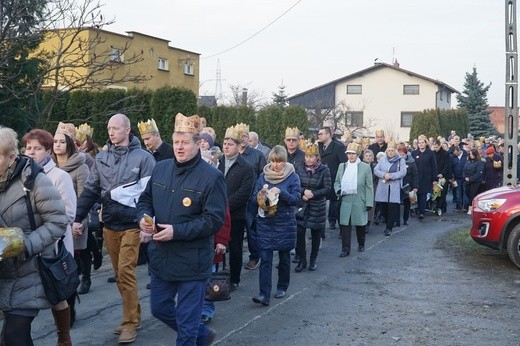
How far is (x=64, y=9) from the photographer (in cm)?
1383

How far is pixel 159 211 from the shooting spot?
547cm

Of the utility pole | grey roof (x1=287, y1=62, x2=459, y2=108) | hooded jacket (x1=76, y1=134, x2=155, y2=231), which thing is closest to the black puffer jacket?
hooded jacket (x1=76, y1=134, x2=155, y2=231)

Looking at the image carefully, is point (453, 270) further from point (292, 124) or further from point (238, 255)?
point (292, 124)

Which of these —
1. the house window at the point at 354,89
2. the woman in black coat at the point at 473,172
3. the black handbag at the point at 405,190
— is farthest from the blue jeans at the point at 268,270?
the house window at the point at 354,89

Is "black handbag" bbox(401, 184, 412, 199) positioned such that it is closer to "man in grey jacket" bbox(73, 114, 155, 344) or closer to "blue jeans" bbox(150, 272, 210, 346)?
"man in grey jacket" bbox(73, 114, 155, 344)

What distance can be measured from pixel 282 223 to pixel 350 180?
4118 mm

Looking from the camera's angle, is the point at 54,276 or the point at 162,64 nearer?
the point at 54,276

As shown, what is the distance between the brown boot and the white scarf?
7.46 m

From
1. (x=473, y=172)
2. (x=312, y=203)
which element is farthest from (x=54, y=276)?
(x=473, y=172)

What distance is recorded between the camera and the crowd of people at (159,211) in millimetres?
4816

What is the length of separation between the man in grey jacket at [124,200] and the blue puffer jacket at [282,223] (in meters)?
2.17

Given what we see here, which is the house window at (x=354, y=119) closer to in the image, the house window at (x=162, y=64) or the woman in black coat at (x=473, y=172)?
the house window at (x=162, y=64)

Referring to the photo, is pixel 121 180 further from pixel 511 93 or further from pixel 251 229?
pixel 511 93

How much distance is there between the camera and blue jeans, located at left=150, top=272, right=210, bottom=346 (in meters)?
5.33
